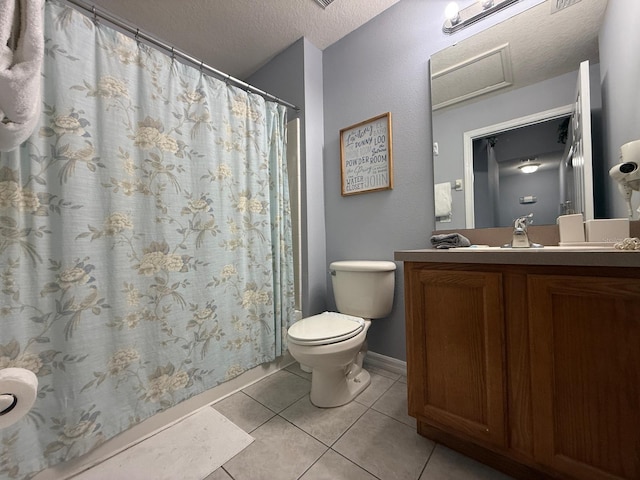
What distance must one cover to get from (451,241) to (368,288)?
516 mm

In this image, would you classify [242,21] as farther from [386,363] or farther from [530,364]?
[386,363]

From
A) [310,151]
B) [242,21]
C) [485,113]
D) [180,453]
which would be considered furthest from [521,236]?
[242,21]

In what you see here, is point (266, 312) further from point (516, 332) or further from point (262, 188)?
point (516, 332)

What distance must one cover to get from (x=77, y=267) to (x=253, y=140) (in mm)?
1055

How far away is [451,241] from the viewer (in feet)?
4.22

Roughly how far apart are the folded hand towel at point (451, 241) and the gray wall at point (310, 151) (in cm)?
84

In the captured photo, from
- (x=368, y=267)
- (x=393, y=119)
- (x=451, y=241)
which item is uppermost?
(x=393, y=119)

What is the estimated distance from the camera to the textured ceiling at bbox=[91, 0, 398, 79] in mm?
1525

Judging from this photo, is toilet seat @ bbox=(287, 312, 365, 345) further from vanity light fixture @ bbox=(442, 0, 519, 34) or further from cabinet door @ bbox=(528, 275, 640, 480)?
vanity light fixture @ bbox=(442, 0, 519, 34)

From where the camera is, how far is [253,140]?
1.53m

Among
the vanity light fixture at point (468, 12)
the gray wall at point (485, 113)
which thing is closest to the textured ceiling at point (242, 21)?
the vanity light fixture at point (468, 12)

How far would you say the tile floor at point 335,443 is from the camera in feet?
3.01

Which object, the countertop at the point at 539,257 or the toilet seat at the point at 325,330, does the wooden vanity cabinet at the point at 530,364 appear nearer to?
the countertop at the point at 539,257

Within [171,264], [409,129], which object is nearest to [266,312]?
[171,264]
